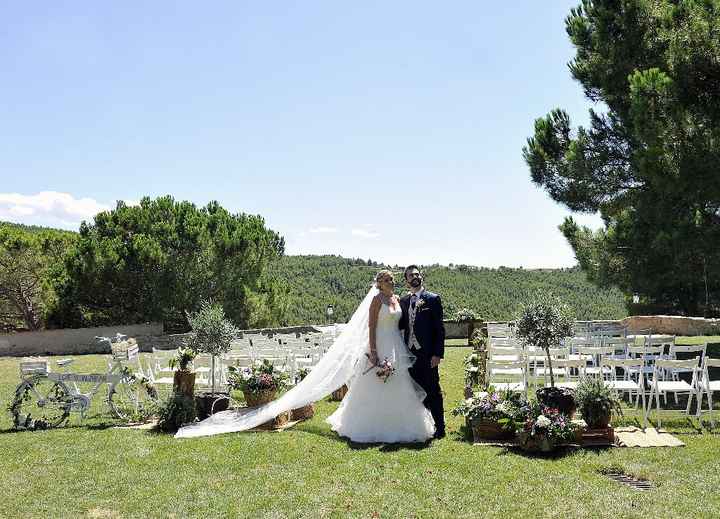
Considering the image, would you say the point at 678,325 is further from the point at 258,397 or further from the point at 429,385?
the point at 258,397

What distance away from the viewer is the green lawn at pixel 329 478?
14.8 ft

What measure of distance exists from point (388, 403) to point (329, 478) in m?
1.63

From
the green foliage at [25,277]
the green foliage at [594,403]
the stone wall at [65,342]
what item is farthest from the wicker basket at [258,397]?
the green foliage at [25,277]

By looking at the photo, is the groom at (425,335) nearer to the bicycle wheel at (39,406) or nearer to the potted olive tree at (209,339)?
the potted olive tree at (209,339)

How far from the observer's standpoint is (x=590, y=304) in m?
41.3

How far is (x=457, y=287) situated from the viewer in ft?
146

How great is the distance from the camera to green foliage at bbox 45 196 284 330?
21703 millimetres

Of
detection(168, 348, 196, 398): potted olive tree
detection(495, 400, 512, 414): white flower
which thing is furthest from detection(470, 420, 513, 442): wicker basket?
detection(168, 348, 196, 398): potted olive tree

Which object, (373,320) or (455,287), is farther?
(455,287)

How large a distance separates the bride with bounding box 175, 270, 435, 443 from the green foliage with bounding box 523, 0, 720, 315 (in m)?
5.86

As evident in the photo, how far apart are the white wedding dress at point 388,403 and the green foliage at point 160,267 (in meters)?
16.5

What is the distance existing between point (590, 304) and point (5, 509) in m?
40.6

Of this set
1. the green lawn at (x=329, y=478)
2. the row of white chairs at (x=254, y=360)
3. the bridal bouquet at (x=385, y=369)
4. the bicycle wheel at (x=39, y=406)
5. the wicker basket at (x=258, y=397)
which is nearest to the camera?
the green lawn at (x=329, y=478)

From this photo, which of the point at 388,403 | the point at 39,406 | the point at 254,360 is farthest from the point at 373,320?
the point at 39,406
